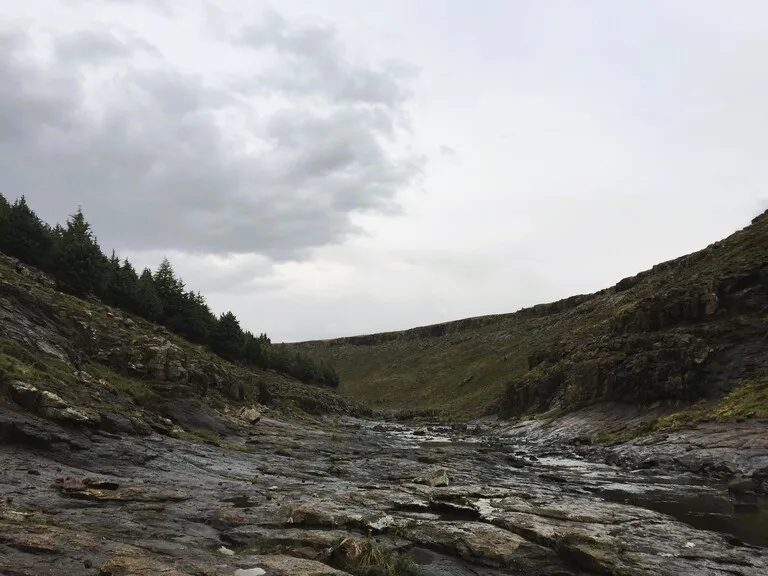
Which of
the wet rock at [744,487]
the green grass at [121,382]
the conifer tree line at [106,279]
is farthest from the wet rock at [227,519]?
the conifer tree line at [106,279]

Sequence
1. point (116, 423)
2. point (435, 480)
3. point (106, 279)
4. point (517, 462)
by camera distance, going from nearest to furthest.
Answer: point (435, 480) < point (116, 423) < point (517, 462) < point (106, 279)

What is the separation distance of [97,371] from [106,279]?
2801 cm

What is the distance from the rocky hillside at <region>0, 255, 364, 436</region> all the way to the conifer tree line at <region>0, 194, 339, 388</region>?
395 cm

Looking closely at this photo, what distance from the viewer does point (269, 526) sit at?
13523mm

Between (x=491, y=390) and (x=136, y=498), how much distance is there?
108 metres

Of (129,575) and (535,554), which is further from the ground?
(129,575)

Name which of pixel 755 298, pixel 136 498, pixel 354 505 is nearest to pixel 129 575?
pixel 136 498

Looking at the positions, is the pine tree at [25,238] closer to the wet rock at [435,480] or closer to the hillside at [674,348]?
the wet rock at [435,480]

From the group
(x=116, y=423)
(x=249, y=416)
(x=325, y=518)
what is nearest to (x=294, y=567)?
(x=325, y=518)

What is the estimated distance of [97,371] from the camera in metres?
32.4

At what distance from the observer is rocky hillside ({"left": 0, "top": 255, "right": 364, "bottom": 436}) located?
22656mm

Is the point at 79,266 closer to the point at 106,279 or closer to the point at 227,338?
the point at 106,279

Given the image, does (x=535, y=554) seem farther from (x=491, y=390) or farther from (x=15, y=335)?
(x=491, y=390)

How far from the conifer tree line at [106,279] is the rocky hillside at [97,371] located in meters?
3.95
